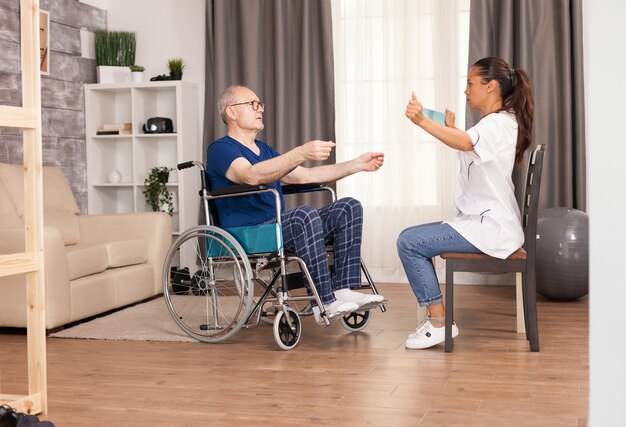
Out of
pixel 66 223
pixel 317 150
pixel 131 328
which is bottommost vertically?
pixel 131 328

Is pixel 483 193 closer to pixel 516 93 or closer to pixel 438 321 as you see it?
pixel 516 93

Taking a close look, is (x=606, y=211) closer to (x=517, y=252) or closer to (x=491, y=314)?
(x=517, y=252)

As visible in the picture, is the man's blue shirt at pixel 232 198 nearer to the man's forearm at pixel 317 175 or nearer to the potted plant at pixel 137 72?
the man's forearm at pixel 317 175

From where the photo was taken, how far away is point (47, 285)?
4.03 m

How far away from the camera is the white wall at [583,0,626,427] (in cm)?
162

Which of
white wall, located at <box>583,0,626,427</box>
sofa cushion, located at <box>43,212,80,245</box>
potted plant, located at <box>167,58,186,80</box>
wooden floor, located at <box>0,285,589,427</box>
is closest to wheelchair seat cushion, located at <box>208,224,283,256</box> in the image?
wooden floor, located at <box>0,285,589,427</box>

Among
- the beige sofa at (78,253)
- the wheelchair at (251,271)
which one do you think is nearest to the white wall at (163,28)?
the beige sofa at (78,253)

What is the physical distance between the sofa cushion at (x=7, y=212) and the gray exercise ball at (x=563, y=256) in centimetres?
261

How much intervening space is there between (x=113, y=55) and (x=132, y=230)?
1575 mm

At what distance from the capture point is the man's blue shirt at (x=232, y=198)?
375 cm

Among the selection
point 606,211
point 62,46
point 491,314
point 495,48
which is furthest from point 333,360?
point 62,46

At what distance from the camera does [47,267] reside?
4035mm

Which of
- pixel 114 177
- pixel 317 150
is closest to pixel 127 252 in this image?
pixel 114 177

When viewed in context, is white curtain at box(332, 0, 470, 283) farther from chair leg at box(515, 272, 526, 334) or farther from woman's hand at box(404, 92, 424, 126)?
woman's hand at box(404, 92, 424, 126)
